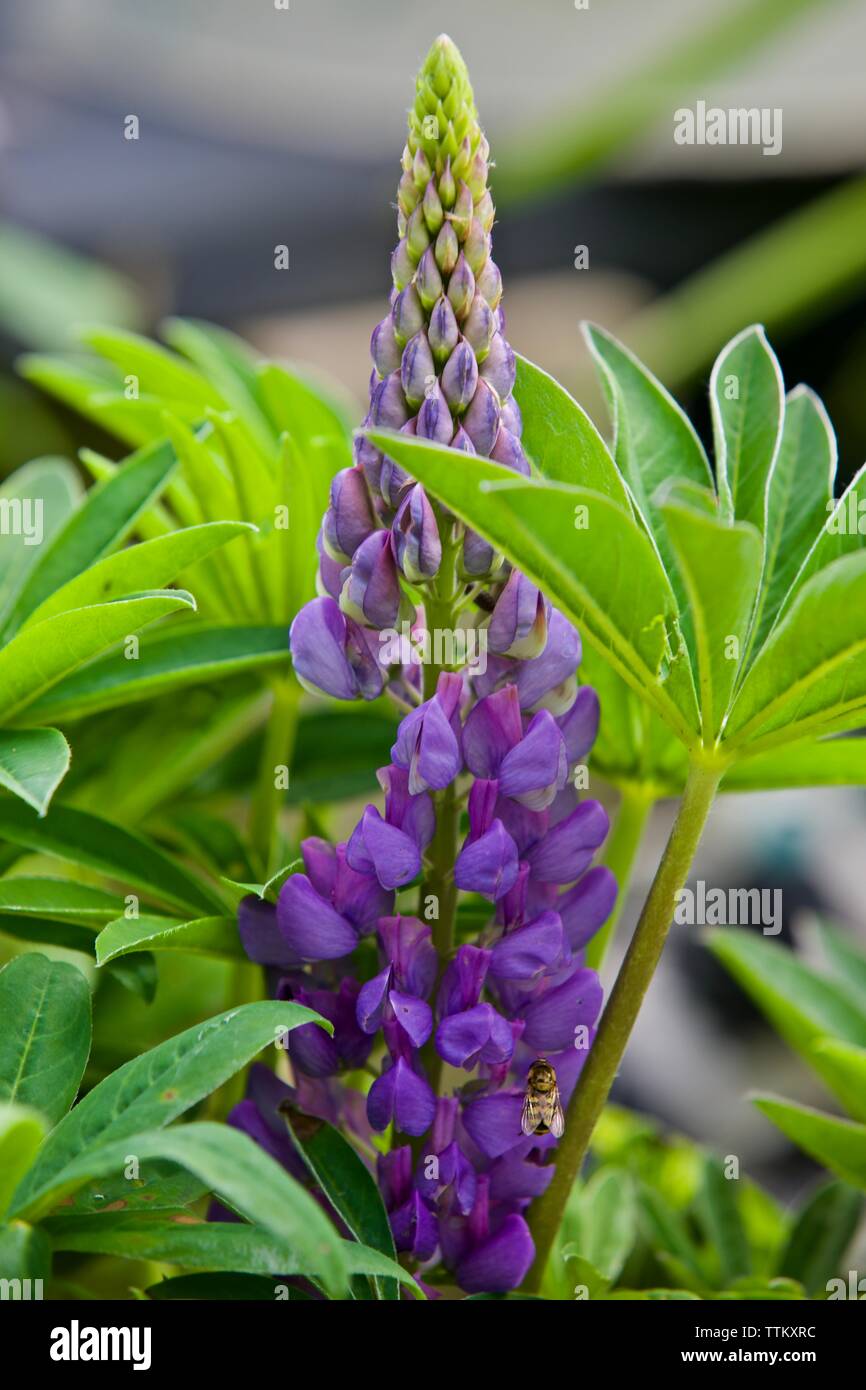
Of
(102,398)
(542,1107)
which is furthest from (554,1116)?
(102,398)

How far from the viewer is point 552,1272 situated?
79 cm

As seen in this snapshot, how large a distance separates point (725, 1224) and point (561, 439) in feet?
1.85

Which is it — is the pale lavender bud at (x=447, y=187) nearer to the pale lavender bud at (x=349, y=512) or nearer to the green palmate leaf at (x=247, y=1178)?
the pale lavender bud at (x=349, y=512)

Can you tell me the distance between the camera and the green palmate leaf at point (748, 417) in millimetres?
721

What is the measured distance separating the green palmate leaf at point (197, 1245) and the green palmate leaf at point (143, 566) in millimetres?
293

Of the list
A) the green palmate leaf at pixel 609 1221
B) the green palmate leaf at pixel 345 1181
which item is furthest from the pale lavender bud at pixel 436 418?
the green palmate leaf at pixel 609 1221

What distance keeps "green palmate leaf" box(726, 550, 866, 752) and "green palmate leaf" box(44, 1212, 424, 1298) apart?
0.89 ft

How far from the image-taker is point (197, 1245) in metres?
0.57

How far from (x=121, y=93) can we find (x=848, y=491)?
4.08 m

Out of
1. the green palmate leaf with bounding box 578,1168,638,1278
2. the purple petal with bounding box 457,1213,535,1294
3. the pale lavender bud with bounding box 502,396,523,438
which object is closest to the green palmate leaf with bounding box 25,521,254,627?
the pale lavender bud with bounding box 502,396,523,438

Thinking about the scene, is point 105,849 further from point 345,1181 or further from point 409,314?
point 409,314

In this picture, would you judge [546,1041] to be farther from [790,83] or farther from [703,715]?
[790,83]
